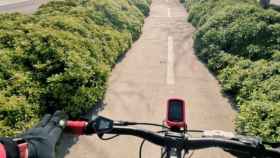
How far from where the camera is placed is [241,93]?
9.91 meters

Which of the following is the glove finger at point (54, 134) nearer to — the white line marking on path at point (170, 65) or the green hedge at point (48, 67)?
the green hedge at point (48, 67)

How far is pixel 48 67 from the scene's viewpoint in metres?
8.63

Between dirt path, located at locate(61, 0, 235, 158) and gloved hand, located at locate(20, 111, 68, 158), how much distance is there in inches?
211

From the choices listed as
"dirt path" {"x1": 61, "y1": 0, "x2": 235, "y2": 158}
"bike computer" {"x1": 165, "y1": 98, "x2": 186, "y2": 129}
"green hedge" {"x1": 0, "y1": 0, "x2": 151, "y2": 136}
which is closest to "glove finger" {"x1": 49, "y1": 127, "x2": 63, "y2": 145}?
"bike computer" {"x1": 165, "y1": 98, "x2": 186, "y2": 129}

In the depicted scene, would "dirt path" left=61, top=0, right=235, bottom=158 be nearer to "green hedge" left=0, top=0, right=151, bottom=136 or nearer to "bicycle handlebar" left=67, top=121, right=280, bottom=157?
"green hedge" left=0, top=0, right=151, bottom=136

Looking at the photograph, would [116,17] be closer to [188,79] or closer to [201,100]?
[188,79]

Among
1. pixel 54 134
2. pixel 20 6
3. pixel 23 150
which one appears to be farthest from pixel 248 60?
pixel 20 6

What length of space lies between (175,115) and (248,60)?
10038 mm

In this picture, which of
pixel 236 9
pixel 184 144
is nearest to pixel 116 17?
pixel 236 9

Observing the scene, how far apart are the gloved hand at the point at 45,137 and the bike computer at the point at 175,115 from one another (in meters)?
0.80

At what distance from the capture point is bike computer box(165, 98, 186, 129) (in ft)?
7.47

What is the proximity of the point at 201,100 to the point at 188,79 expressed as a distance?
6.38ft

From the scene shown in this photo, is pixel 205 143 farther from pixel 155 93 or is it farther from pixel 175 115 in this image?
pixel 155 93

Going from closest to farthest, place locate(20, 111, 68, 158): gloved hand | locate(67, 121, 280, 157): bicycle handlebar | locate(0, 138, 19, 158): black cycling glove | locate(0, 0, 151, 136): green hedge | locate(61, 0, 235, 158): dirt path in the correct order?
locate(0, 138, 19, 158): black cycling glove < locate(20, 111, 68, 158): gloved hand < locate(67, 121, 280, 157): bicycle handlebar < locate(0, 0, 151, 136): green hedge < locate(61, 0, 235, 158): dirt path
